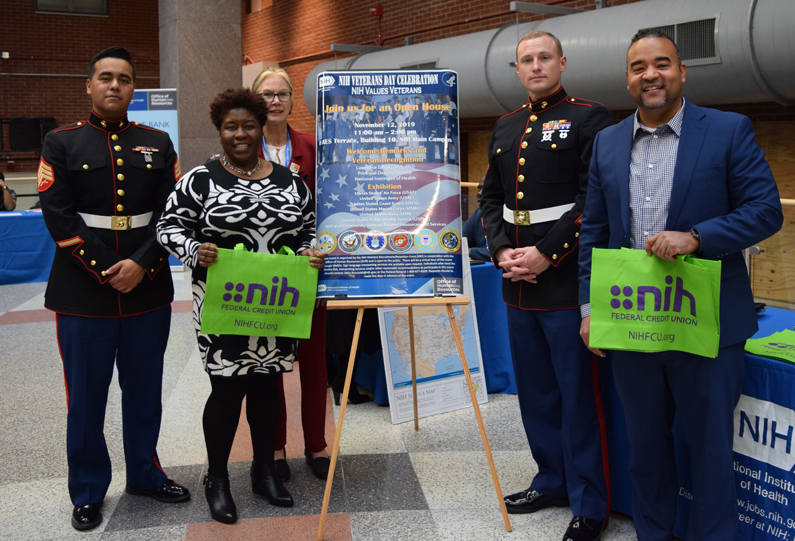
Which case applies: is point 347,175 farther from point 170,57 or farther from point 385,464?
point 170,57

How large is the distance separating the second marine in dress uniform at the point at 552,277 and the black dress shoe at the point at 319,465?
741 millimetres

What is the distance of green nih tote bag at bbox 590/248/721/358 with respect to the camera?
1.75m

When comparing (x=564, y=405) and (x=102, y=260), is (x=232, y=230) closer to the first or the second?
(x=102, y=260)

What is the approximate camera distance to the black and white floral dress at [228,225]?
2.19 meters

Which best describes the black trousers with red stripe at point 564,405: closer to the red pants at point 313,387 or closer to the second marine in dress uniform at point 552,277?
the second marine in dress uniform at point 552,277

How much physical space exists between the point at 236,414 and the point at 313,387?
0.46m

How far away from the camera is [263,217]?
2.22 metres

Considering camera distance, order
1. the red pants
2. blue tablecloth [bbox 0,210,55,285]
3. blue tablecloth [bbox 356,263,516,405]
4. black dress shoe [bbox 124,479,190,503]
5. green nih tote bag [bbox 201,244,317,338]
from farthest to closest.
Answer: blue tablecloth [bbox 0,210,55,285]
blue tablecloth [bbox 356,263,516,405]
the red pants
black dress shoe [bbox 124,479,190,503]
green nih tote bag [bbox 201,244,317,338]

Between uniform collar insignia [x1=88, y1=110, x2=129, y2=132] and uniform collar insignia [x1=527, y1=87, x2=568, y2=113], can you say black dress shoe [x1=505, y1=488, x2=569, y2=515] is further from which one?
uniform collar insignia [x1=88, y1=110, x2=129, y2=132]

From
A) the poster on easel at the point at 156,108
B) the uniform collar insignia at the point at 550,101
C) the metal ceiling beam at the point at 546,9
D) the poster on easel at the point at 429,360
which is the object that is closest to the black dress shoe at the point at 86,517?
the poster on easel at the point at 429,360

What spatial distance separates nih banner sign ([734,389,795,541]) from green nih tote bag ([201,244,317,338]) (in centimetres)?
138

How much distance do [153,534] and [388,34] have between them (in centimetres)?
884

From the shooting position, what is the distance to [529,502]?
2.41 m

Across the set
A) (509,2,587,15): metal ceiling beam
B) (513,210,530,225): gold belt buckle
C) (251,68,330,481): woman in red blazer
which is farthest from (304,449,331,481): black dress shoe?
(509,2,587,15): metal ceiling beam
